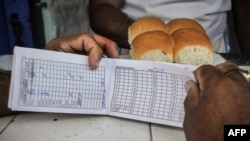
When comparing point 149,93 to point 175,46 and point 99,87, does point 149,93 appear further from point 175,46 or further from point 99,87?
point 175,46

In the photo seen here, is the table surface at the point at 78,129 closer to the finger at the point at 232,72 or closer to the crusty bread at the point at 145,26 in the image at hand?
the finger at the point at 232,72

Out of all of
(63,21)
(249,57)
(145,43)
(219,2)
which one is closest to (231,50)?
(219,2)

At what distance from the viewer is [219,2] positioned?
3.89 feet

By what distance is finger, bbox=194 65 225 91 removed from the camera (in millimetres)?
502

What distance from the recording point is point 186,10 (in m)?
1.13

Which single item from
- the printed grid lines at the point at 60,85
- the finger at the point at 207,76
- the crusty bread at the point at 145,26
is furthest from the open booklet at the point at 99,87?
the crusty bread at the point at 145,26

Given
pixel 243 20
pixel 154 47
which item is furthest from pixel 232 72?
pixel 243 20

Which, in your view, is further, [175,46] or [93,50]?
[175,46]

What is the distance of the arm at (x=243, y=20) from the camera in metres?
1.33

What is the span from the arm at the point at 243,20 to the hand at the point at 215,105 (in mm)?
898

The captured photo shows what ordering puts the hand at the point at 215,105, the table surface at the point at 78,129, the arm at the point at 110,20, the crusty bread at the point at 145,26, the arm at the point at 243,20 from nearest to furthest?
the hand at the point at 215,105
the table surface at the point at 78,129
the crusty bread at the point at 145,26
the arm at the point at 110,20
the arm at the point at 243,20

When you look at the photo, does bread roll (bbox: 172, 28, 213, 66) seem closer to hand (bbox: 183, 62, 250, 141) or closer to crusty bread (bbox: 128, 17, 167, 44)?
crusty bread (bbox: 128, 17, 167, 44)

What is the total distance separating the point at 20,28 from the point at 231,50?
110cm

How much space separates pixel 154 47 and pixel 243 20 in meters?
0.73
